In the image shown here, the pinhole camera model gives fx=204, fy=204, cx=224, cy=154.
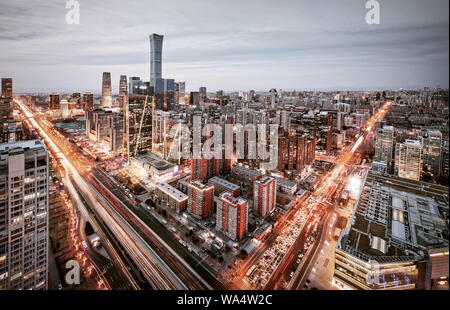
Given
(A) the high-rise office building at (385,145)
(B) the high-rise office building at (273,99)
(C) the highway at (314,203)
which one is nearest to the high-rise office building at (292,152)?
(C) the highway at (314,203)

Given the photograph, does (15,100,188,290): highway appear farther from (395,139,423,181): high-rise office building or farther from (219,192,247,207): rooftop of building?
(395,139,423,181): high-rise office building

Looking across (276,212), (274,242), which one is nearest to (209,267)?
(274,242)

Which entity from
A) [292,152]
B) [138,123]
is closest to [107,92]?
[138,123]

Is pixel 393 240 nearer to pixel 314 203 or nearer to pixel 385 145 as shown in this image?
pixel 314 203

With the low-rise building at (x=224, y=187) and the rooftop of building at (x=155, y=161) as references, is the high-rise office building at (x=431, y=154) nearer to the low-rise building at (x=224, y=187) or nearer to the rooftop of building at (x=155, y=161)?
the low-rise building at (x=224, y=187)
